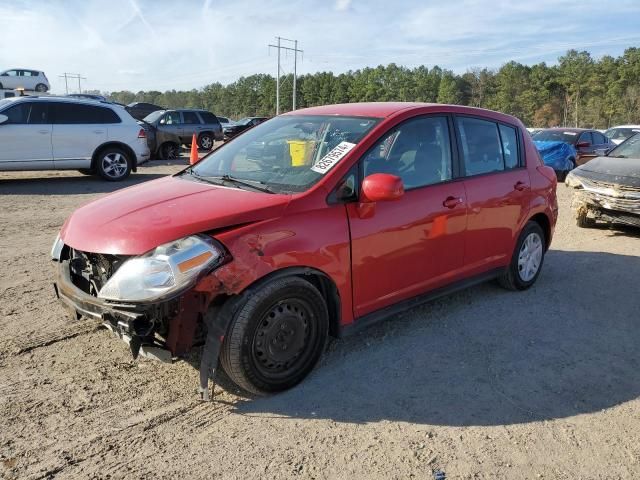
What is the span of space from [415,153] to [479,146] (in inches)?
35.7

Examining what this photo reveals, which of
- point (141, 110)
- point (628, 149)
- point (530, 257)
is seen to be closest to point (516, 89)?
point (141, 110)

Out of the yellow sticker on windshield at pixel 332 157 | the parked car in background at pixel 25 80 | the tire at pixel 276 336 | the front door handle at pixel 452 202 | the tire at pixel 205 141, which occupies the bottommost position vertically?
the tire at pixel 276 336

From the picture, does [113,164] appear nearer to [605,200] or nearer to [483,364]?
[605,200]

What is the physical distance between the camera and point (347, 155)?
3.49m

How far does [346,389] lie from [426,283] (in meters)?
1.14

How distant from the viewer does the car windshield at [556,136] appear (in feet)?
51.8

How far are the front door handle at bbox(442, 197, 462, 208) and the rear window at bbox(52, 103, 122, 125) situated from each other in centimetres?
992

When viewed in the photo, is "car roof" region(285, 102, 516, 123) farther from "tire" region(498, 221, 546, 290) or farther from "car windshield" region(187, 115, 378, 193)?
"tire" region(498, 221, 546, 290)

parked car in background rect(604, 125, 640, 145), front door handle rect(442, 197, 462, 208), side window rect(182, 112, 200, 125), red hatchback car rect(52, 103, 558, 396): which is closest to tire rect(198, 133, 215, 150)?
side window rect(182, 112, 200, 125)

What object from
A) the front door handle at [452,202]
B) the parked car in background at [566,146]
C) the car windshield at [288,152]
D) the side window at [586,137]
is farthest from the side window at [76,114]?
the side window at [586,137]

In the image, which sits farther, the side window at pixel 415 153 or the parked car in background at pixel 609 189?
the parked car in background at pixel 609 189

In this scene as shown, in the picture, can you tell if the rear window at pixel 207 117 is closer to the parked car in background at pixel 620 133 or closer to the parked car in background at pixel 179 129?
the parked car in background at pixel 179 129

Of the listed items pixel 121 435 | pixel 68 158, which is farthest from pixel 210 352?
pixel 68 158

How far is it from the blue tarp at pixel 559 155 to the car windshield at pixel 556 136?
73 centimetres
